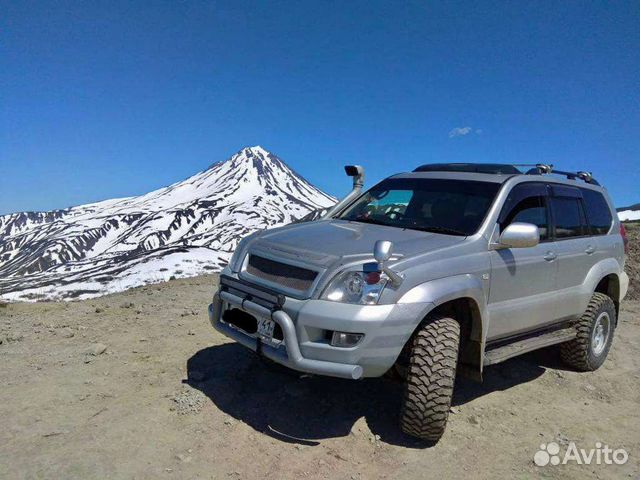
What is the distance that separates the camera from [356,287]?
3.21 metres

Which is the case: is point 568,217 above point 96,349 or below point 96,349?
above

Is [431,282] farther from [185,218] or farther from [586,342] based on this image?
[185,218]

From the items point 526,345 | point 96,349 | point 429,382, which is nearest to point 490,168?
point 526,345

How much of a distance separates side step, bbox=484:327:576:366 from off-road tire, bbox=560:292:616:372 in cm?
15

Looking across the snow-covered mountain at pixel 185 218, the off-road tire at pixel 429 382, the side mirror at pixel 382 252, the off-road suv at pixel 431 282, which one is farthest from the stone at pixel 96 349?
the snow-covered mountain at pixel 185 218

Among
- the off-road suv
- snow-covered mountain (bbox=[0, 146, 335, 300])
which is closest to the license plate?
the off-road suv

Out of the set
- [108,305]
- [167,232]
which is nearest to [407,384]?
[108,305]

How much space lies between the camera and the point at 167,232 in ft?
472

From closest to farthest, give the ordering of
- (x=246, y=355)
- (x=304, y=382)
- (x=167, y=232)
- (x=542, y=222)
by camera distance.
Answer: (x=304, y=382) < (x=542, y=222) < (x=246, y=355) < (x=167, y=232)

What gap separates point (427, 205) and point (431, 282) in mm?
1401

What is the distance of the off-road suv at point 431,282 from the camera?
3.16m

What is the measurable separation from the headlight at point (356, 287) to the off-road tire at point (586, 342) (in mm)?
3149

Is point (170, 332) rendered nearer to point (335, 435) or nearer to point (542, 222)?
point (335, 435)

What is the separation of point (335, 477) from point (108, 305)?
543 cm
